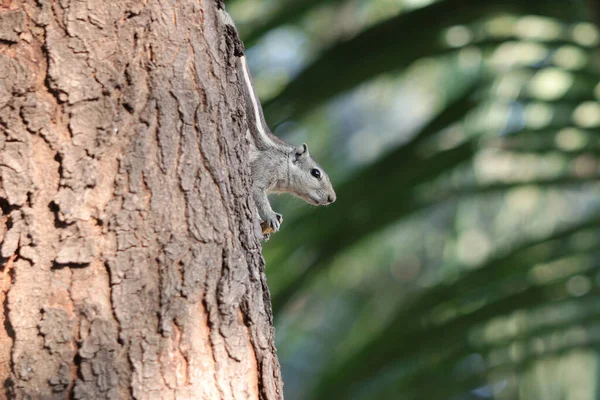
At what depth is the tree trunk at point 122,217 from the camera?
140cm

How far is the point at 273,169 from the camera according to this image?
269cm

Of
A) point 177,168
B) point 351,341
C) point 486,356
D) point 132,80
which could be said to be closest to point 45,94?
point 132,80

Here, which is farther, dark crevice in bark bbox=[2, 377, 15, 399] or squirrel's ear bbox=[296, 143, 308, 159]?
squirrel's ear bbox=[296, 143, 308, 159]

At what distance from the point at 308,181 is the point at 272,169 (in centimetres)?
28

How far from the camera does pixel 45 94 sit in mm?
1506

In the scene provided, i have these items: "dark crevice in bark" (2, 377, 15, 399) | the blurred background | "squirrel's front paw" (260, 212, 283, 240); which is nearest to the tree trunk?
"dark crevice in bark" (2, 377, 15, 399)

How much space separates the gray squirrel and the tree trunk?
0.58 meters

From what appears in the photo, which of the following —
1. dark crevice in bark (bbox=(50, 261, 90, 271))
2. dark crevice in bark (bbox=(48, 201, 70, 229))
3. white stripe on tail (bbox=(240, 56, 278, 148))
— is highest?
white stripe on tail (bbox=(240, 56, 278, 148))

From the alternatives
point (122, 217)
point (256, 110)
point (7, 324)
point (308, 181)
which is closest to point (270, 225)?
point (256, 110)

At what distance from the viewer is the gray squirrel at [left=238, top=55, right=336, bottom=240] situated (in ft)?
7.84

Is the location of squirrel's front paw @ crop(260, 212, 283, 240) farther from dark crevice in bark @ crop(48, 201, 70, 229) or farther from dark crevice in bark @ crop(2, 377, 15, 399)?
dark crevice in bark @ crop(2, 377, 15, 399)

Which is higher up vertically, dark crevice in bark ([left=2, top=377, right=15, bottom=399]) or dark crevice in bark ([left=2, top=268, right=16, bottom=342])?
dark crevice in bark ([left=2, top=268, right=16, bottom=342])

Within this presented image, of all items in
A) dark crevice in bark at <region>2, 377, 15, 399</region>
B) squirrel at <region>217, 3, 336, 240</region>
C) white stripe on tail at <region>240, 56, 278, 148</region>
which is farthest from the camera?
squirrel at <region>217, 3, 336, 240</region>

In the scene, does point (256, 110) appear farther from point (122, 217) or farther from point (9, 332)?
point (9, 332)
